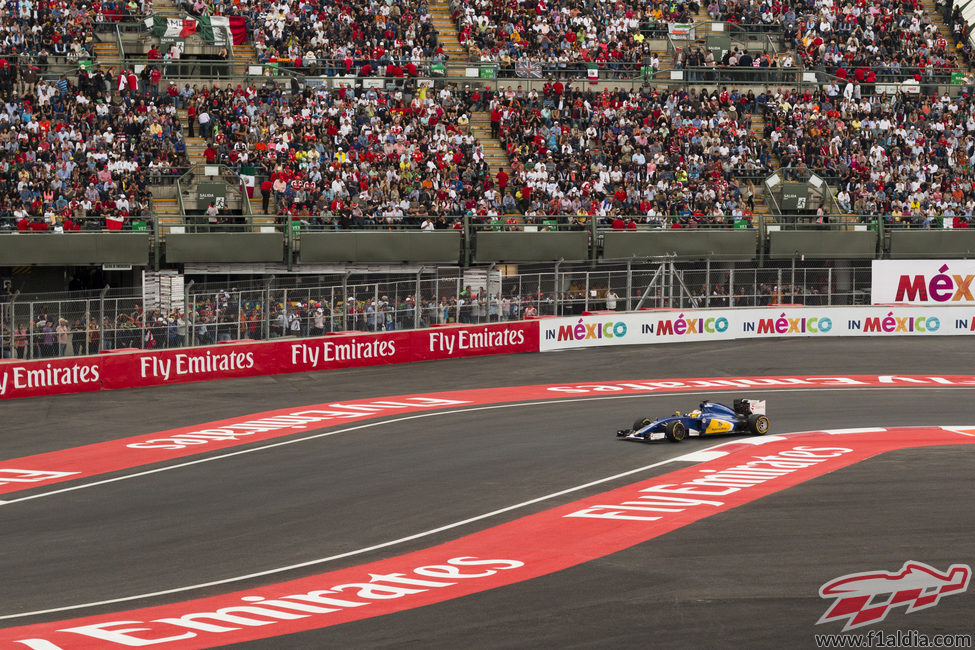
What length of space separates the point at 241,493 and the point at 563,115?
2688cm

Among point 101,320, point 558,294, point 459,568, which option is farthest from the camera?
point 558,294

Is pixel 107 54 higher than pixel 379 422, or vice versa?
pixel 107 54

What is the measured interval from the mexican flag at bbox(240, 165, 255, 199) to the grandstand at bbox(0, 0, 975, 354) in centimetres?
5

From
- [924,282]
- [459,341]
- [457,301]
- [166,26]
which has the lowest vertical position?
[459,341]

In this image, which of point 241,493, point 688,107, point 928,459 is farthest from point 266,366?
point 688,107

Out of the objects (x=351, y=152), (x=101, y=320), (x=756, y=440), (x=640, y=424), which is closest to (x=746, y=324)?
(x=351, y=152)

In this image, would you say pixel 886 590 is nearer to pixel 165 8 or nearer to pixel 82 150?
pixel 82 150

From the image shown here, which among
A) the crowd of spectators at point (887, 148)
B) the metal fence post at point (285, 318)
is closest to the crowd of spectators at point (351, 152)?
the metal fence post at point (285, 318)

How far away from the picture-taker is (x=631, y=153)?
40.9 metres

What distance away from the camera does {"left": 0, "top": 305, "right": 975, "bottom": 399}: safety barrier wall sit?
2673cm

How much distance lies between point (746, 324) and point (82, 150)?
2004cm

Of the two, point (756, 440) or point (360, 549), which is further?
point (756, 440)

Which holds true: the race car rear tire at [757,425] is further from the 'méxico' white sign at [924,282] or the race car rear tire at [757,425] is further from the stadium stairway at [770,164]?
the stadium stairway at [770,164]

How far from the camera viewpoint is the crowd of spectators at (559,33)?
44.4m
